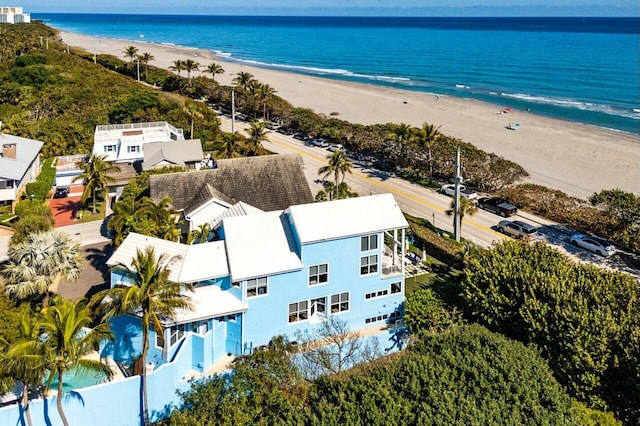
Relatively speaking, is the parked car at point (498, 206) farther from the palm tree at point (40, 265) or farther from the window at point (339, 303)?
the palm tree at point (40, 265)

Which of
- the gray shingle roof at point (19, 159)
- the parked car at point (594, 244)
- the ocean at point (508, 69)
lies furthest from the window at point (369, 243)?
the ocean at point (508, 69)

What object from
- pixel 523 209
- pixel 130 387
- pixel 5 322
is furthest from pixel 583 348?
pixel 523 209

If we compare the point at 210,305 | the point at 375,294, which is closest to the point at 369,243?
the point at 375,294

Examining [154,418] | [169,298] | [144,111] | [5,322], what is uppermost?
[144,111]

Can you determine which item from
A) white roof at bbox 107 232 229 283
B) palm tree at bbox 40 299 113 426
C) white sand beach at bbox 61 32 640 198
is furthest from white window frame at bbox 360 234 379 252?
white sand beach at bbox 61 32 640 198

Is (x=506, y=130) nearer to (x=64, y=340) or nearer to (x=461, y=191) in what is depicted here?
(x=461, y=191)

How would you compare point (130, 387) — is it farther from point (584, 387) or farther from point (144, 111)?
point (144, 111)
